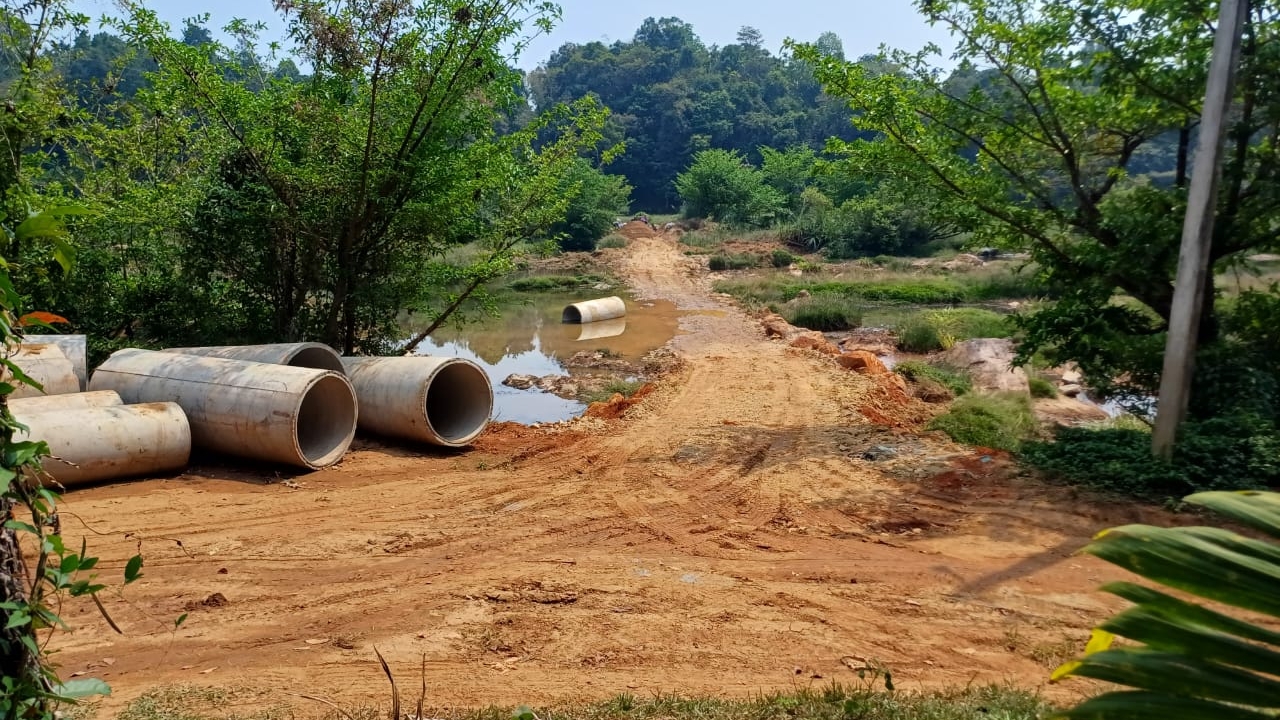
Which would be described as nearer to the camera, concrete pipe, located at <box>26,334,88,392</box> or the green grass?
the green grass

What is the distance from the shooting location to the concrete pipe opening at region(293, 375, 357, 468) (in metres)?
8.26

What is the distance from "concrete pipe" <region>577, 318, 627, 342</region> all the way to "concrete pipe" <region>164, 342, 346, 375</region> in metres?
11.2

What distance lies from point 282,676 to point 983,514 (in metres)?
5.03

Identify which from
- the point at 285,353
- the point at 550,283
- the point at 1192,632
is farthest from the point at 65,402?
the point at 550,283

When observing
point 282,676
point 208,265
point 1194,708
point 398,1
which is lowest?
point 282,676

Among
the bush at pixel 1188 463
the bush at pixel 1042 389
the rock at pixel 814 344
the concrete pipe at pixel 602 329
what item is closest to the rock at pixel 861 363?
the rock at pixel 814 344

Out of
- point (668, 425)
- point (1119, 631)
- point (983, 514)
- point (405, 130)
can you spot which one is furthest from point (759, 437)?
point (1119, 631)

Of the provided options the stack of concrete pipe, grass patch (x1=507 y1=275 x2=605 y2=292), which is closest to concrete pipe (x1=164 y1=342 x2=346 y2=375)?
the stack of concrete pipe

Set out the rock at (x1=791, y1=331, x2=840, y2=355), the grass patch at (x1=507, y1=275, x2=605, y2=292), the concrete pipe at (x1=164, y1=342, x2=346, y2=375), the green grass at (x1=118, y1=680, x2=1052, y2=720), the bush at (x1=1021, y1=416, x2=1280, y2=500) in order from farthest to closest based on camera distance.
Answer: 1. the grass patch at (x1=507, y1=275, x2=605, y2=292)
2. the rock at (x1=791, y1=331, x2=840, y2=355)
3. the concrete pipe at (x1=164, y1=342, x2=346, y2=375)
4. the bush at (x1=1021, y1=416, x2=1280, y2=500)
5. the green grass at (x1=118, y1=680, x2=1052, y2=720)

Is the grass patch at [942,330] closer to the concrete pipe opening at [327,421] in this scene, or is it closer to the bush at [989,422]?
the bush at [989,422]

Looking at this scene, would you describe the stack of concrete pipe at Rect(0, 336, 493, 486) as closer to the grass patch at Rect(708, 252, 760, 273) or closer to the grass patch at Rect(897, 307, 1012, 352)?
the grass patch at Rect(897, 307, 1012, 352)

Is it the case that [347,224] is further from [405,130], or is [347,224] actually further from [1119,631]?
[1119,631]

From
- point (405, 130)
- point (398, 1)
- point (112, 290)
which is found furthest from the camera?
point (112, 290)

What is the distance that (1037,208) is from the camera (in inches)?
339
